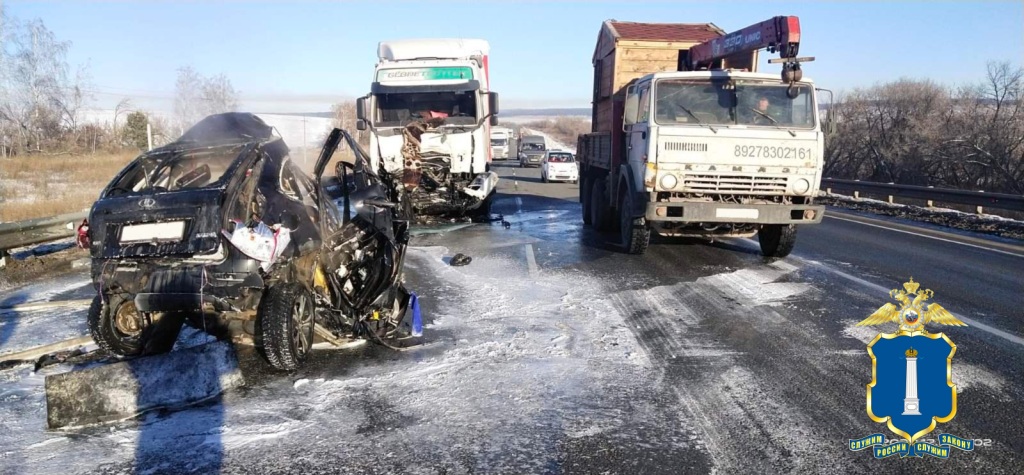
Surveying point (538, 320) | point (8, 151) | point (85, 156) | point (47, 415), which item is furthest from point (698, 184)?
point (8, 151)

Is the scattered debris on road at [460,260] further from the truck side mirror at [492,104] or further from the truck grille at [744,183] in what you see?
the truck side mirror at [492,104]

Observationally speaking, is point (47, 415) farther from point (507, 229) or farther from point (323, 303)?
point (507, 229)

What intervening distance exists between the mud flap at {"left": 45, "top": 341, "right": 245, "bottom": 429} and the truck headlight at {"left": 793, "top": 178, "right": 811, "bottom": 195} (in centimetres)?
689

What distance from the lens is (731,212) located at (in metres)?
8.58

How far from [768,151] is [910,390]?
5130 mm

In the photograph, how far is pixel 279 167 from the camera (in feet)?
18.5

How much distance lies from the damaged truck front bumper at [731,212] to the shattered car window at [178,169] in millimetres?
5175

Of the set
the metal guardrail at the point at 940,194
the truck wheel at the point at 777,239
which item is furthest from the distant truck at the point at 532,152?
the truck wheel at the point at 777,239

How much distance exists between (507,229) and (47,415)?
31.8 feet

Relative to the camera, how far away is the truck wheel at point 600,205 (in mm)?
12266

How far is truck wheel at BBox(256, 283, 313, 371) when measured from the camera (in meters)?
4.89

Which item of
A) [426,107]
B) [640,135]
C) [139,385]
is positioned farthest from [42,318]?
[426,107]

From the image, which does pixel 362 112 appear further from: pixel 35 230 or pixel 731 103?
pixel 731 103

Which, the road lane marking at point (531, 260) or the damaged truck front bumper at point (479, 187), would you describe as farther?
the damaged truck front bumper at point (479, 187)
